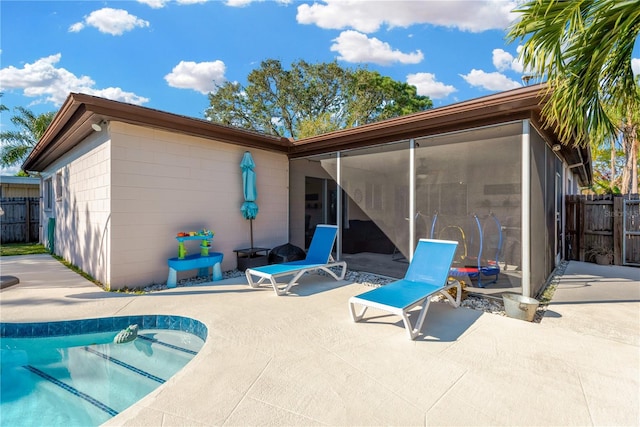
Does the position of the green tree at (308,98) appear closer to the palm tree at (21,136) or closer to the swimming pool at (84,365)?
the palm tree at (21,136)

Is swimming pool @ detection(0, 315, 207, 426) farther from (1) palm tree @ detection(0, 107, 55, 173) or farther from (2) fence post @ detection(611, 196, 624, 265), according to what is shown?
(1) palm tree @ detection(0, 107, 55, 173)

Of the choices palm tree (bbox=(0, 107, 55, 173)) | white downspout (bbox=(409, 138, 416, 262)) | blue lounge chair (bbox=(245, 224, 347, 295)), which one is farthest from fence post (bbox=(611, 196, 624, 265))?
palm tree (bbox=(0, 107, 55, 173))

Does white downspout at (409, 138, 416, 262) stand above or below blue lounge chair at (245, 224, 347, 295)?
above

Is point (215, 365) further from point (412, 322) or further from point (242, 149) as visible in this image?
point (242, 149)

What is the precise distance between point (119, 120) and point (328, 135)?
4063 millimetres

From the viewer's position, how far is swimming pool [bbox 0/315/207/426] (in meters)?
2.74

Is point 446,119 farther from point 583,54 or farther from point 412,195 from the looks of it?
point 583,54

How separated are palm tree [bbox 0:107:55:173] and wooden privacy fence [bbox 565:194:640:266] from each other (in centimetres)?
2553

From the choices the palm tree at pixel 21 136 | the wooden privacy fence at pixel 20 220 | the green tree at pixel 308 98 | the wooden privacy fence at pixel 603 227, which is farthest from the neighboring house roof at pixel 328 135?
the green tree at pixel 308 98

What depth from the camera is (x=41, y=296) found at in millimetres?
5340

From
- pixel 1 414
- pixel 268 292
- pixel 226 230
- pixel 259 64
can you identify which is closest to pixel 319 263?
pixel 268 292

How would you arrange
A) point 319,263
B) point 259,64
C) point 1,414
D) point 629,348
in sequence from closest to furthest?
1. point 1,414
2. point 629,348
3. point 319,263
4. point 259,64

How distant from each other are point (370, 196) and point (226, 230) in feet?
11.2

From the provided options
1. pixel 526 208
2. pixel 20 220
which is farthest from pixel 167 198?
pixel 20 220
